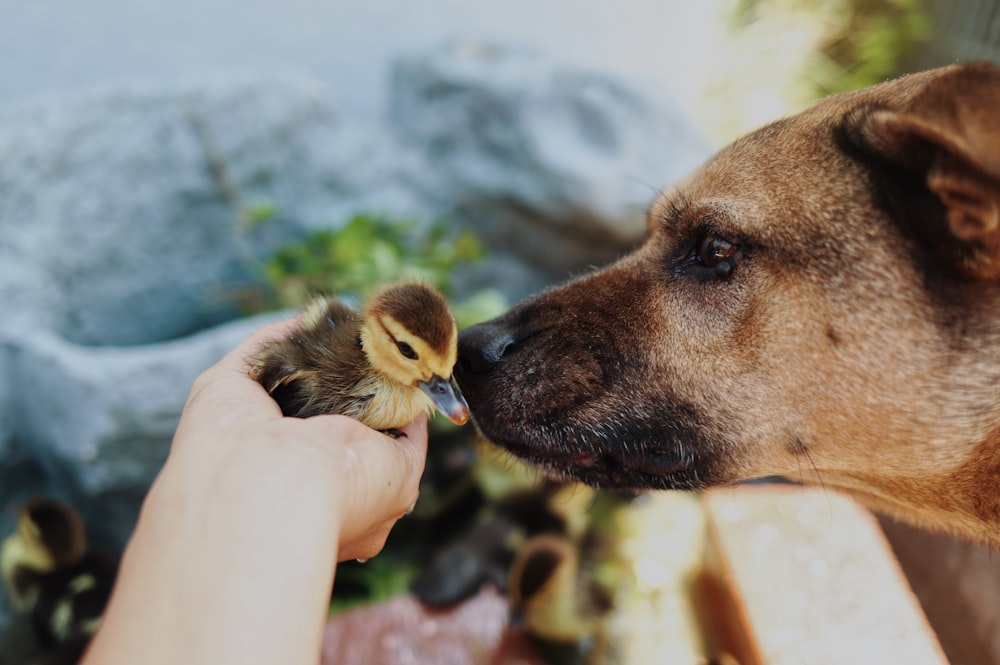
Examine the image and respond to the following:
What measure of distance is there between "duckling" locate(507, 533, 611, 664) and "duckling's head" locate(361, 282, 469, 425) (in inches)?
77.7

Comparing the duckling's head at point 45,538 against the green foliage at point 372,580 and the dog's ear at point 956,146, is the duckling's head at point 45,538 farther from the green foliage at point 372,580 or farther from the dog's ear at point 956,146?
the dog's ear at point 956,146

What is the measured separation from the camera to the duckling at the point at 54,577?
3.67m

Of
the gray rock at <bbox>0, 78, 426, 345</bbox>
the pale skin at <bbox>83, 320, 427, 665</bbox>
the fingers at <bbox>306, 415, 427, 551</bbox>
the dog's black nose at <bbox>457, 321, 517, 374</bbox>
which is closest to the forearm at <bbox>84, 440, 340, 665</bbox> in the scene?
the pale skin at <bbox>83, 320, 427, 665</bbox>

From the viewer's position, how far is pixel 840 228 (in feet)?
6.78

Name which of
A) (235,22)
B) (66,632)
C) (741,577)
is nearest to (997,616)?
(741,577)

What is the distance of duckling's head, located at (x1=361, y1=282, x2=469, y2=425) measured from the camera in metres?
2.07

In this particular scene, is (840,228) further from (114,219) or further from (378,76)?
(378,76)

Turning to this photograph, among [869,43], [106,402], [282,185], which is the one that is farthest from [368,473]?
[869,43]

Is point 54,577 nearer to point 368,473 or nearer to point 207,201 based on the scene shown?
point 207,201

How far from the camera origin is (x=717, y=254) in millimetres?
2211

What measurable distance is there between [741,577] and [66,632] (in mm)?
3213

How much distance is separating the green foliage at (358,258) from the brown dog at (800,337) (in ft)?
7.35

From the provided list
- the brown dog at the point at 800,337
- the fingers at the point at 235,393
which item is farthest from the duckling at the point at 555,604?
the fingers at the point at 235,393

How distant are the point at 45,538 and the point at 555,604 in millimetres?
2483
